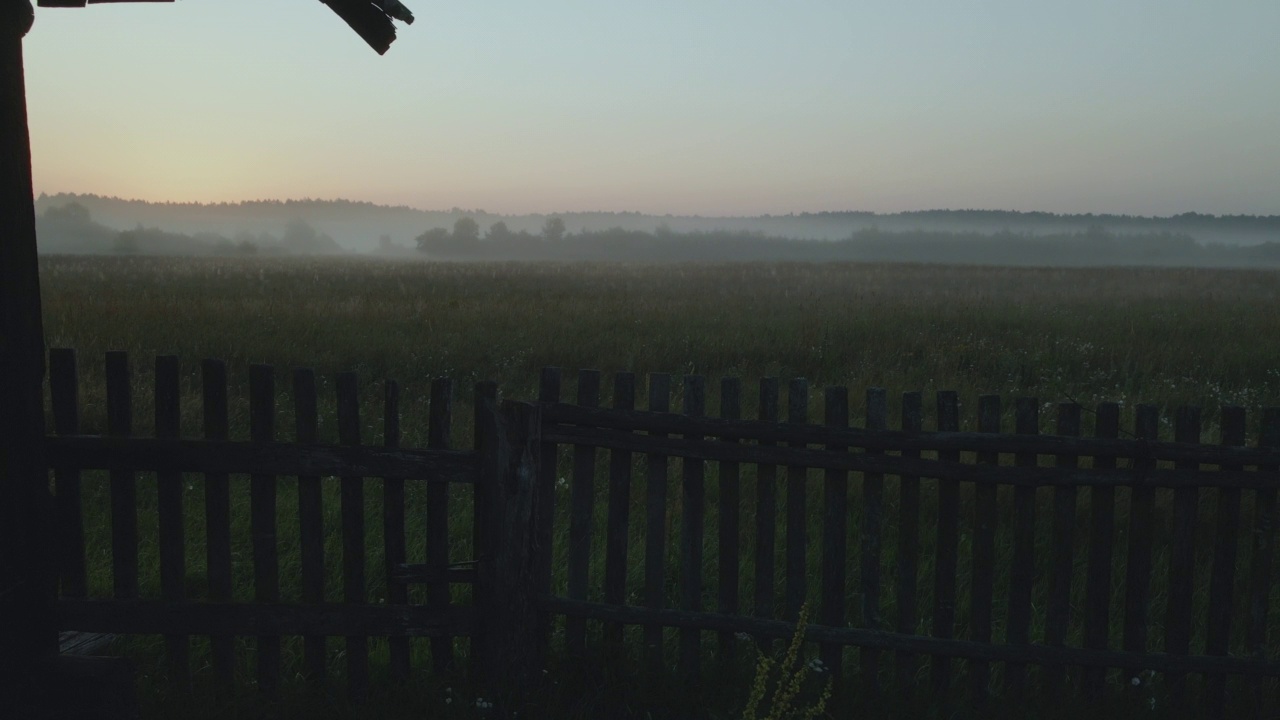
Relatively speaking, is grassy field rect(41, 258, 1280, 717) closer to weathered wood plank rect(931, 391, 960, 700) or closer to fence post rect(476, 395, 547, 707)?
fence post rect(476, 395, 547, 707)

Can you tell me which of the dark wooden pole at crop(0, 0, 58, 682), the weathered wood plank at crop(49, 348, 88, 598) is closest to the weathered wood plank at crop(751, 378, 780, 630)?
the dark wooden pole at crop(0, 0, 58, 682)

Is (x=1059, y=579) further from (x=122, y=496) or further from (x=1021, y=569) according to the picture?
(x=122, y=496)

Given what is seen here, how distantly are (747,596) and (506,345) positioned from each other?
27.9ft

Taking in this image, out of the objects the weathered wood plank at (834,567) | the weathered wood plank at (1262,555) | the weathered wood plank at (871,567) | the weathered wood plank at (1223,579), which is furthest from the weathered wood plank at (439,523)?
the weathered wood plank at (1262,555)

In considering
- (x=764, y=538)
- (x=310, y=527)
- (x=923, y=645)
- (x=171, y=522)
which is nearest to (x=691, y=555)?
(x=764, y=538)

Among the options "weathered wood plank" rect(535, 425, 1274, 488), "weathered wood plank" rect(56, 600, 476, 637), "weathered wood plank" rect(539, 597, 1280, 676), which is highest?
"weathered wood plank" rect(535, 425, 1274, 488)

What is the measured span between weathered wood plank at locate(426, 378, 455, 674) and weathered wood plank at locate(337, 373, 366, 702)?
30 centimetres

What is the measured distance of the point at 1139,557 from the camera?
4.50 metres

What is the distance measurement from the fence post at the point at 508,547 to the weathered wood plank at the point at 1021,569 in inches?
88.6

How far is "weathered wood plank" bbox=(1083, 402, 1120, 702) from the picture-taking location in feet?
14.6

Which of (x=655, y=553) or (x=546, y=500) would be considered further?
(x=655, y=553)

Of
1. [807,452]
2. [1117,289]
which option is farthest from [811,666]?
[1117,289]

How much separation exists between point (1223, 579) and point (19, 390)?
533 cm

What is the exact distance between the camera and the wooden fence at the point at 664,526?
408cm
